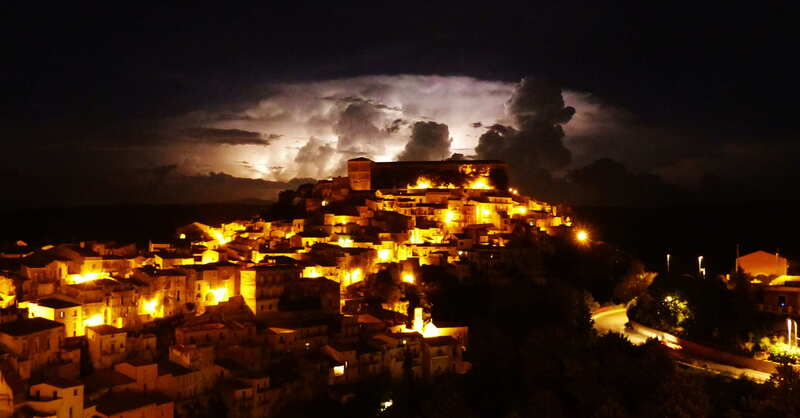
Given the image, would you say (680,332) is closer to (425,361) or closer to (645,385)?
(645,385)

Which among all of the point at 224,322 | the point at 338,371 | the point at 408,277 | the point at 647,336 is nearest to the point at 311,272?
the point at 408,277

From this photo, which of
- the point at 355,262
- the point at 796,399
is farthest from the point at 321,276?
the point at 796,399

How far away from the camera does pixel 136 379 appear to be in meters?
24.4

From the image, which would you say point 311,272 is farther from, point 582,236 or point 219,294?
point 582,236

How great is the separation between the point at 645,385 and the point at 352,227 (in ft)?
75.3

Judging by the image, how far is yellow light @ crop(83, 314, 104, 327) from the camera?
2714 cm

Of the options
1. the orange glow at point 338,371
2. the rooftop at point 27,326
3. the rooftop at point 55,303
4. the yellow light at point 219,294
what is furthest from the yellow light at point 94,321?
the orange glow at point 338,371

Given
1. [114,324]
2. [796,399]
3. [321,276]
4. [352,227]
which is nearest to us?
[796,399]

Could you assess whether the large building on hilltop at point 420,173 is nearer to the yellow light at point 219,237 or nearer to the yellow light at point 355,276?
the yellow light at point 219,237

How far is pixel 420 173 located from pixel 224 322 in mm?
36028

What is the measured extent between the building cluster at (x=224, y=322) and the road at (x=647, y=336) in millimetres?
7218

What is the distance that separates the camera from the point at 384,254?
4159 centimetres

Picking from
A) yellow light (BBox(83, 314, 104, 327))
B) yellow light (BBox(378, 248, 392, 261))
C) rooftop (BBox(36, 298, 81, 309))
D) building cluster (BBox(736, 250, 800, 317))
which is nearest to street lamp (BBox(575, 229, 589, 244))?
building cluster (BBox(736, 250, 800, 317))

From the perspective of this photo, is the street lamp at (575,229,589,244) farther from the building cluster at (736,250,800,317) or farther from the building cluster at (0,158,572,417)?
the building cluster at (736,250,800,317)
